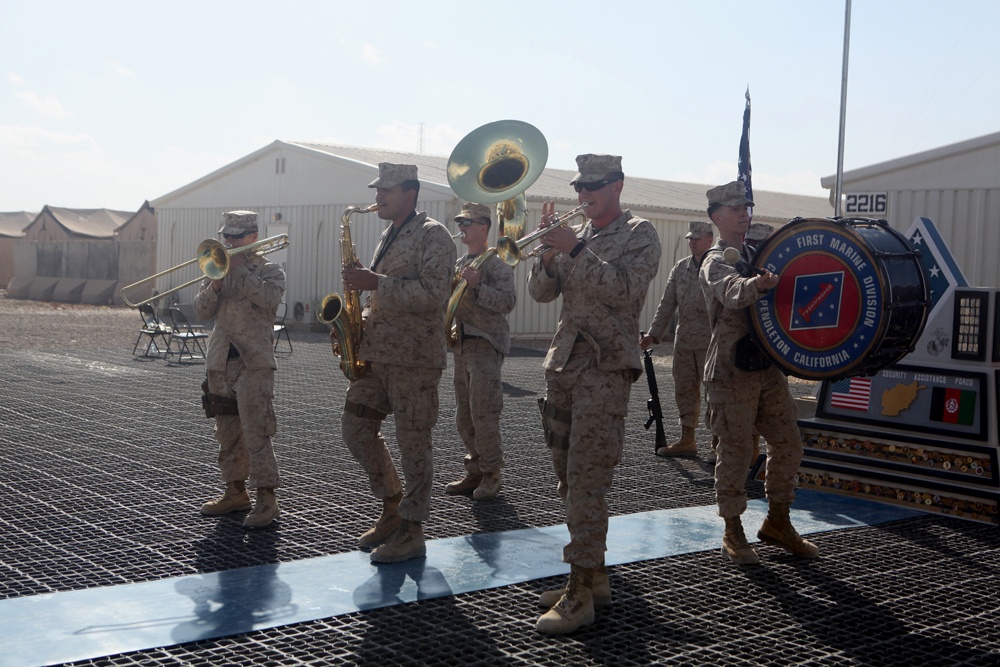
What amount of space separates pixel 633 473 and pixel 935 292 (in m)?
2.47

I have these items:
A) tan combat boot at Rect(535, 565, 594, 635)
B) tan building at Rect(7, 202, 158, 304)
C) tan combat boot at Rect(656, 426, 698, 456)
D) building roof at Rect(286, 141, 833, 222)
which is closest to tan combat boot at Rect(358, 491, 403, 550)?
tan combat boot at Rect(535, 565, 594, 635)

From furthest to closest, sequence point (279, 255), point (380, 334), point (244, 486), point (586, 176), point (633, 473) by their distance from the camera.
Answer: point (279, 255) < point (633, 473) < point (244, 486) < point (380, 334) < point (586, 176)

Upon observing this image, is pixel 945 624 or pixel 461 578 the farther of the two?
pixel 461 578

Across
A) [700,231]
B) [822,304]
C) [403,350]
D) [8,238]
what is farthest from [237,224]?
[8,238]

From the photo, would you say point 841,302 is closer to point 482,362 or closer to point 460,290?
point 460,290

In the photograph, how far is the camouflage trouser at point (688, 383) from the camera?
8523 millimetres

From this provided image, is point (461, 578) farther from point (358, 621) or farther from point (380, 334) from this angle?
point (380, 334)

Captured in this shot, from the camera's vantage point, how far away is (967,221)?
15273 millimetres

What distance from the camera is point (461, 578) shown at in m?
5.06

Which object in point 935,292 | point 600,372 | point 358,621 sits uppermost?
point 935,292

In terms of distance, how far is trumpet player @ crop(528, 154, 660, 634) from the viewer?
4.62 m

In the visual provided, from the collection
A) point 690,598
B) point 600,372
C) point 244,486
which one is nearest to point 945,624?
point 690,598

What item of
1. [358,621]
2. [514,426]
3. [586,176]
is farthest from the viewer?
[514,426]

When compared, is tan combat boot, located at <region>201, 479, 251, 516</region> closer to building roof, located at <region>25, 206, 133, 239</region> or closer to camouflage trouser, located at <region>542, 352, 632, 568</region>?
camouflage trouser, located at <region>542, 352, 632, 568</region>
